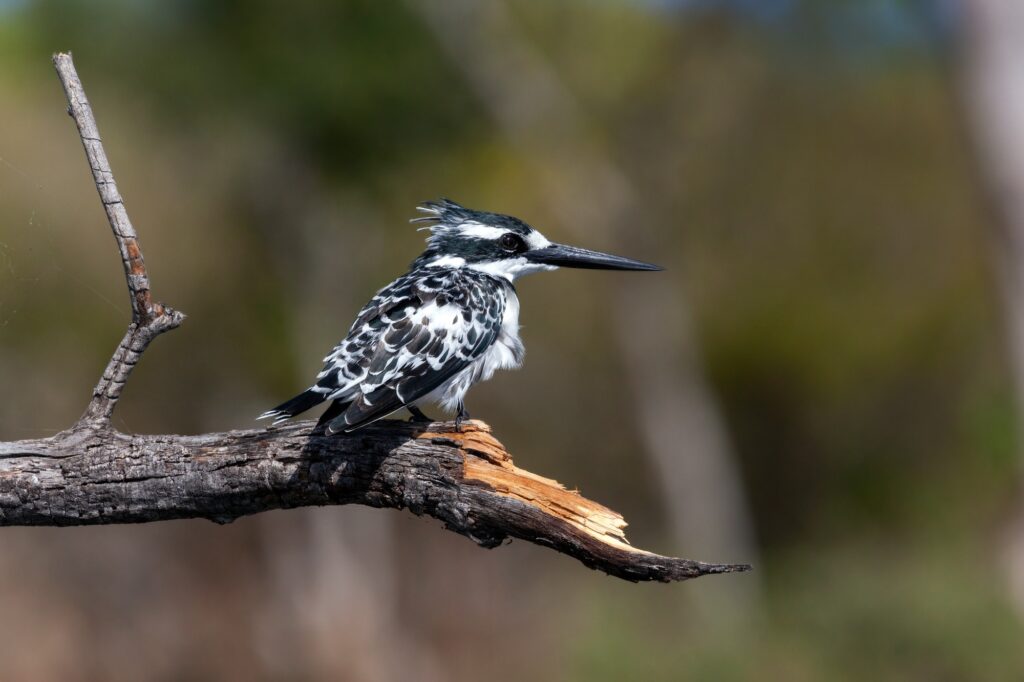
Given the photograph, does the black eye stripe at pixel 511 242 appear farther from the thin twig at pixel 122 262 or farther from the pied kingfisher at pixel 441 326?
the thin twig at pixel 122 262

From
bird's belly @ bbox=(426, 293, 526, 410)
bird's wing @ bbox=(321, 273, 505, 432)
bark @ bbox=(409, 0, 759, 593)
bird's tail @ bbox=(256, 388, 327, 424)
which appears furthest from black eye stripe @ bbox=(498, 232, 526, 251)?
bark @ bbox=(409, 0, 759, 593)

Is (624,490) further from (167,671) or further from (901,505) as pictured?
(167,671)

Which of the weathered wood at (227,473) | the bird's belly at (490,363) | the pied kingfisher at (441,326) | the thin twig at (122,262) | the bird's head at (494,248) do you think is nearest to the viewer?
the thin twig at (122,262)

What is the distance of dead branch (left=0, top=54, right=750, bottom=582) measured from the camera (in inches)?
126

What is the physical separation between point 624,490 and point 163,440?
52.2 ft

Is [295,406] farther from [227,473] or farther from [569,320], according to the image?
[569,320]

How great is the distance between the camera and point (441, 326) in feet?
12.8

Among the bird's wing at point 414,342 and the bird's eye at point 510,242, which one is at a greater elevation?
the bird's eye at point 510,242

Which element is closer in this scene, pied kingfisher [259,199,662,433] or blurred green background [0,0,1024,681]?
pied kingfisher [259,199,662,433]

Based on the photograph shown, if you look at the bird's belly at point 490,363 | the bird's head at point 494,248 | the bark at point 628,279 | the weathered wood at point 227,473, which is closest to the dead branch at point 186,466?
the weathered wood at point 227,473

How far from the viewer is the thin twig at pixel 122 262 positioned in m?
3.15

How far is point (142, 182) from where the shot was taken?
14.7 meters

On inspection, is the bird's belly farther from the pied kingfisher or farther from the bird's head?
the bird's head

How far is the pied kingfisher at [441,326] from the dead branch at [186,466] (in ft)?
0.42
